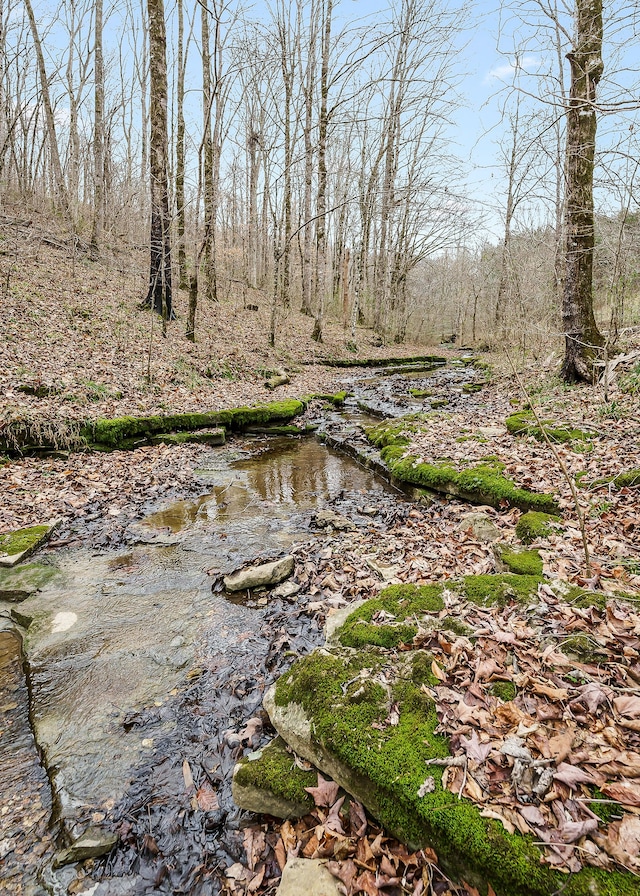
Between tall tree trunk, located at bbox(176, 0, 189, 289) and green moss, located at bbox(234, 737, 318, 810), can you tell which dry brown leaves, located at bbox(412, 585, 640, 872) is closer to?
green moss, located at bbox(234, 737, 318, 810)

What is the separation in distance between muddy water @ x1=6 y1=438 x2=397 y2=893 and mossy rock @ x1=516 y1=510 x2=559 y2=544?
6.76 ft

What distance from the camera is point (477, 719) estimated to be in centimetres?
216

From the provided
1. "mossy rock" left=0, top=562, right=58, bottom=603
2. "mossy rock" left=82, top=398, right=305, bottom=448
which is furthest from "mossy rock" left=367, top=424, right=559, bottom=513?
"mossy rock" left=0, top=562, right=58, bottom=603

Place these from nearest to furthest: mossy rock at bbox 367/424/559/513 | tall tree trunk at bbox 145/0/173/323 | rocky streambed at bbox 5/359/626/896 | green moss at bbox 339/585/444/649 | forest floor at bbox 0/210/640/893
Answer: rocky streambed at bbox 5/359/626/896
green moss at bbox 339/585/444/649
forest floor at bbox 0/210/640/893
mossy rock at bbox 367/424/559/513
tall tree trunk at bbox 145/0/173/323

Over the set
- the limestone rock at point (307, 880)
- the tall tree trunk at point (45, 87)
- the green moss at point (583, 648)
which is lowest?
the limestone rock at point (307, 880)

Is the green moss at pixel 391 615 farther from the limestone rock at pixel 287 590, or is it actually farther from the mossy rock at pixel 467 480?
the mossy rock at pixel 467 480

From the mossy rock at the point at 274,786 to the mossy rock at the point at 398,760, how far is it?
9 centimetres

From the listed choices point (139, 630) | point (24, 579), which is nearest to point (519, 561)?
point (139, 630)

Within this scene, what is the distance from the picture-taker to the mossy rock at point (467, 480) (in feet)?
16.9

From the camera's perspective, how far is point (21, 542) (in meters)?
4.91

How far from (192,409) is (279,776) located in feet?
27.4

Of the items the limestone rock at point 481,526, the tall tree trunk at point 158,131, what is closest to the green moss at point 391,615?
the limestone rock at point 481,526

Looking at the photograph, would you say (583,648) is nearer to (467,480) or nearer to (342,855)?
(342,855)

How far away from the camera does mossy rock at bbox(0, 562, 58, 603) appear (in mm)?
4270
